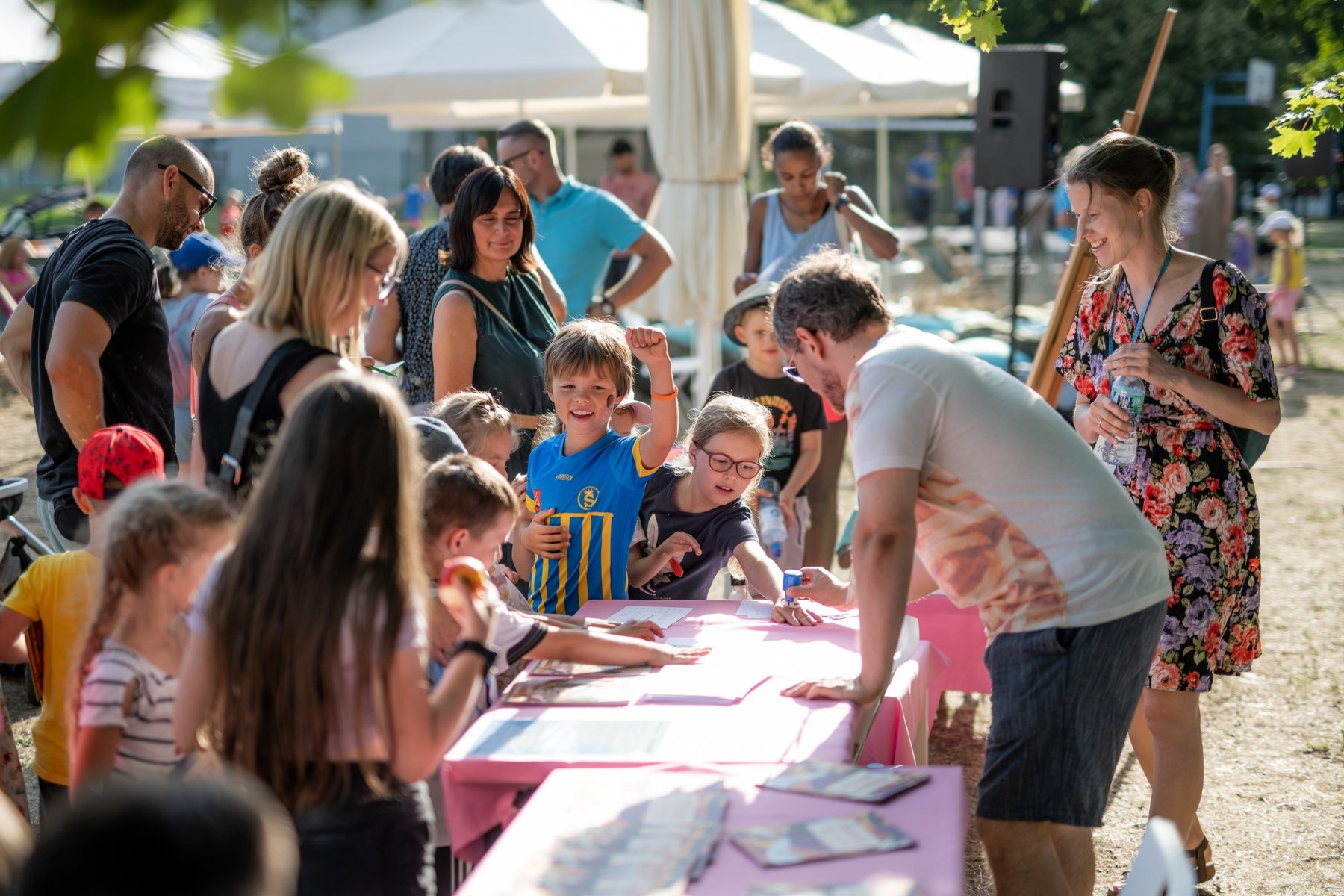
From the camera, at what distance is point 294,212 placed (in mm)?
2383

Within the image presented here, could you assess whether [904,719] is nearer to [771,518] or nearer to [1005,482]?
[1005,482]

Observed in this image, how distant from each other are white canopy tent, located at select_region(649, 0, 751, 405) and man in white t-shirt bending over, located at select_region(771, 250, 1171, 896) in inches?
176

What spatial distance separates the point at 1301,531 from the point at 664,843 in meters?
6.79

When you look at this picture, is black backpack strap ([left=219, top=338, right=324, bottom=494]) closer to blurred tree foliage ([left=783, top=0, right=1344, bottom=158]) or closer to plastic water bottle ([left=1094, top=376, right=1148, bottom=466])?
plastic water bottle ([left=1094, top=376, right=1148, bottom=466])

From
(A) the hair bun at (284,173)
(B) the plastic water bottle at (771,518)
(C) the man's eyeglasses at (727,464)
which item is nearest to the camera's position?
(C) the man's eyeglasses at (727,464)

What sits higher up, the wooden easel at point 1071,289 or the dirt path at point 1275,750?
the wooden easel at point 1071,289

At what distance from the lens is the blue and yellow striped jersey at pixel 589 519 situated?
3504mm

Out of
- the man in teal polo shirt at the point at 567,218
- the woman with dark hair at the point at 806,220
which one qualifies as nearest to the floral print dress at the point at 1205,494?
the woman with dark hair at the point at 806,220

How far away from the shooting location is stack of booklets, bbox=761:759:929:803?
2.04 m

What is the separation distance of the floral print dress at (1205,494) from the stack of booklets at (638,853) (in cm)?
160

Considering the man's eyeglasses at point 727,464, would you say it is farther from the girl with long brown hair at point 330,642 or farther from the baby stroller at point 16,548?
the baby stroller at point 16,548

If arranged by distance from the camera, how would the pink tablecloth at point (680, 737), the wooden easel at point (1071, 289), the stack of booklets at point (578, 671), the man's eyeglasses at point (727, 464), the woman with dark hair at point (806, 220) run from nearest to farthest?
the pink tablecloth at point (680, 737) → the stack of booklets at point (578, 671) → the man's eyeglasses at point (727, 464) → the wooden easel at point (1071, 289) → the woman with dark hair at point (806, 220)

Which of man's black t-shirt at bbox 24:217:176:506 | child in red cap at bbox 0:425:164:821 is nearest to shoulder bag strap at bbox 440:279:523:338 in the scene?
man's black t-shirt at bbox 24:217:176:506

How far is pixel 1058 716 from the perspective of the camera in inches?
94.1
